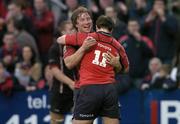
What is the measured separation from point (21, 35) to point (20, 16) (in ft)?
1.69

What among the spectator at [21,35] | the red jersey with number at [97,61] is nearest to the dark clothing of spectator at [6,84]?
the spectator at [21,35]

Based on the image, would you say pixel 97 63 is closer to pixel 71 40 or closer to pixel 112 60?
Result: pixel 112 60

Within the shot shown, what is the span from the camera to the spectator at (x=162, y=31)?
16.0 metres

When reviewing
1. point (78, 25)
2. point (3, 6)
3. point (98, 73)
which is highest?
point (3, 6)

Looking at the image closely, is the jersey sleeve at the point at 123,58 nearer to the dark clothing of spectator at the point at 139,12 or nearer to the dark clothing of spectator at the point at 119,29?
the dark clothing of spectator at the point at 119,29

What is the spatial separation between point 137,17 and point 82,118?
7210 mm

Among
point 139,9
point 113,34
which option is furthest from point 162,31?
point 113,34

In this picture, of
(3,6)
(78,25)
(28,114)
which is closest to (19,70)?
(28,114)

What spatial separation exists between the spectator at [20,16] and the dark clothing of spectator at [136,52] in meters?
2.05

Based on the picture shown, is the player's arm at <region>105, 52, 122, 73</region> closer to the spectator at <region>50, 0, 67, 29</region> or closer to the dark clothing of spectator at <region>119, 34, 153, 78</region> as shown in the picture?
the dark clothing of spectator at <region>119, 34, 153, 78</region>

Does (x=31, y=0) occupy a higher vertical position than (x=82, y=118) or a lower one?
higher

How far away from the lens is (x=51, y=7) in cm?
1745

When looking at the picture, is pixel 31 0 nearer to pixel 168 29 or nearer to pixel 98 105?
pixel 168 29

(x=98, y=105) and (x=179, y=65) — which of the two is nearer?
(x=98, y=105)
